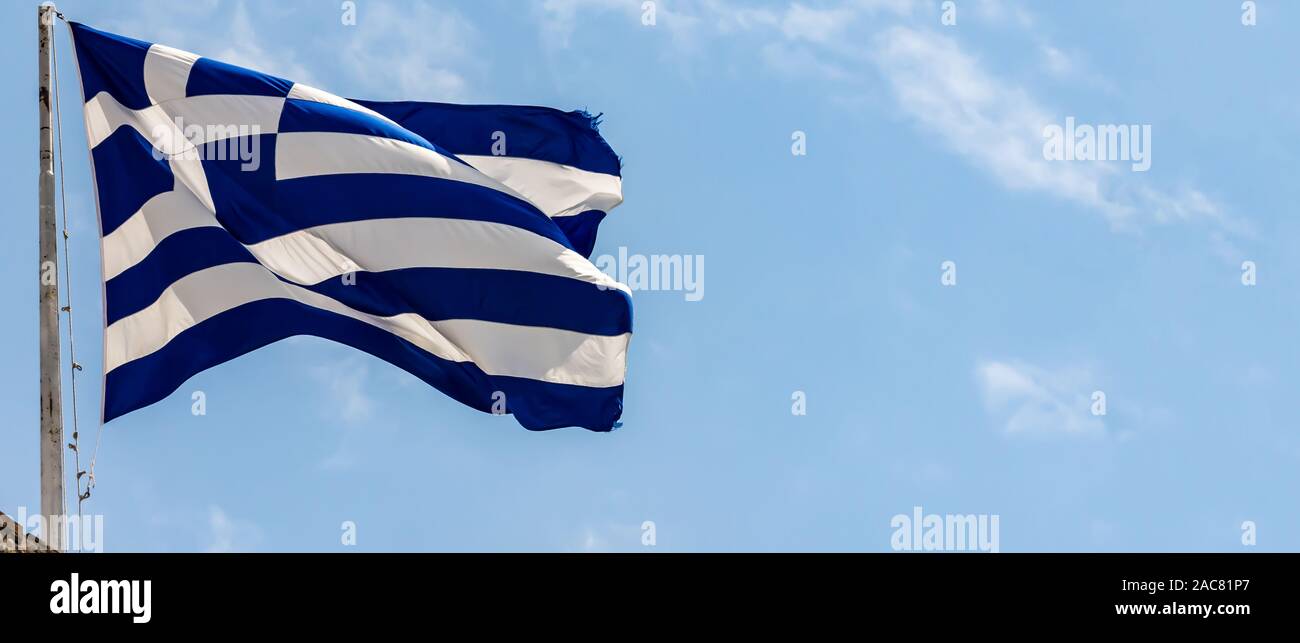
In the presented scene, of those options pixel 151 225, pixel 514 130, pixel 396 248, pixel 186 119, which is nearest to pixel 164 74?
pixel 186 119

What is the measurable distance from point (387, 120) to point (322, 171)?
1139 mm

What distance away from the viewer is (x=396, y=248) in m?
21.5

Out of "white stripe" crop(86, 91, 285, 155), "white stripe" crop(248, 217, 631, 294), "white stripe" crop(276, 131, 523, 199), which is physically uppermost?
"white stripe" crop(86, 91, 285, 155)

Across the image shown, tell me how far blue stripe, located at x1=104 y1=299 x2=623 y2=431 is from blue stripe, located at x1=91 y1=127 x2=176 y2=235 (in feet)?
4.84

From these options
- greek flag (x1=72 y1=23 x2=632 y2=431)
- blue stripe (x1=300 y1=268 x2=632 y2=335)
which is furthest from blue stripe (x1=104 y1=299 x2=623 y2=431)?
blue stripe (x1=300 y1=268 x2=632 y2=335)

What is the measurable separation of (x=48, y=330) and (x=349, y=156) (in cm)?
406

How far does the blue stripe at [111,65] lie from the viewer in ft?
68.9

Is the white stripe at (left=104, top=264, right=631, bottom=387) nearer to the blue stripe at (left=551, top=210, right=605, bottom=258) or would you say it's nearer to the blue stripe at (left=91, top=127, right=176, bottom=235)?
the blue stripe at (left=91, top=127, right=176, bottom=235)

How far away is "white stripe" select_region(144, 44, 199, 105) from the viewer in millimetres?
21234

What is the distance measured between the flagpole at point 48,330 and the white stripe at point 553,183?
524 centimetres

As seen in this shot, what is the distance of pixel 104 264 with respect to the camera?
802 inches

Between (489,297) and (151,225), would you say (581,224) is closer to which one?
(489,297)
